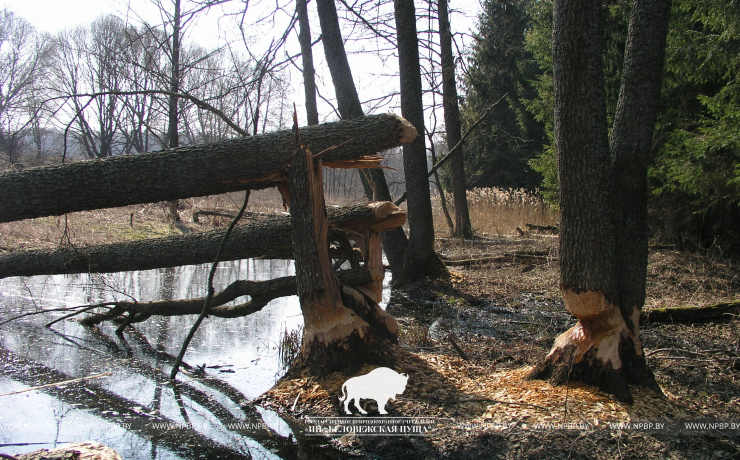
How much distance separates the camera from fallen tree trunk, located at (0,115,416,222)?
4.16m

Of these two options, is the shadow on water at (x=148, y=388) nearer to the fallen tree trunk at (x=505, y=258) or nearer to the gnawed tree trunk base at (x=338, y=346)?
the gnawed tree trunk base at (x=338, y=346)

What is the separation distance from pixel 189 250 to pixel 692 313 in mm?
5536

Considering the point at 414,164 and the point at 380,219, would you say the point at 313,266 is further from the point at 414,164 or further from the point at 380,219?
the point at 414,164

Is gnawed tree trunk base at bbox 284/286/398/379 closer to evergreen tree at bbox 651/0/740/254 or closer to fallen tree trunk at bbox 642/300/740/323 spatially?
fallen tree trunk at bbox 642/300/740/323

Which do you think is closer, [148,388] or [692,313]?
[148,388]

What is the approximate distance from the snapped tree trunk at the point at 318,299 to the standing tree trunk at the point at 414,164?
4.18 m

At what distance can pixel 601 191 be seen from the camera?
345 cm

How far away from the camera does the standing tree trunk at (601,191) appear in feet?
11.2

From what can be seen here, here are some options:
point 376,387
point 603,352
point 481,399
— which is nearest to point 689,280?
point 603,352

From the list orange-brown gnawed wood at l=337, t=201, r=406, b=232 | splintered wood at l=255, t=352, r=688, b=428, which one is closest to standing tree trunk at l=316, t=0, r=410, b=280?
orange-brown gnawed wood at l=337, t=201, r=406, b=232

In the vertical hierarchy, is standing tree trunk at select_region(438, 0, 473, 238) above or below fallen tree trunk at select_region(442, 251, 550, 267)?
above

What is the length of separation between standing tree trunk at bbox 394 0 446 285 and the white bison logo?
4557 millimetres

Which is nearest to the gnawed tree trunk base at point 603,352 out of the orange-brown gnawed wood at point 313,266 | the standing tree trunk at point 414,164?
the orange-brown gnawed wood at point 313,266

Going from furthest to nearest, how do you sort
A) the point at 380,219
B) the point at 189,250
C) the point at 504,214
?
the point at 504,214 < the point at 189,250 < the point at 380,219
